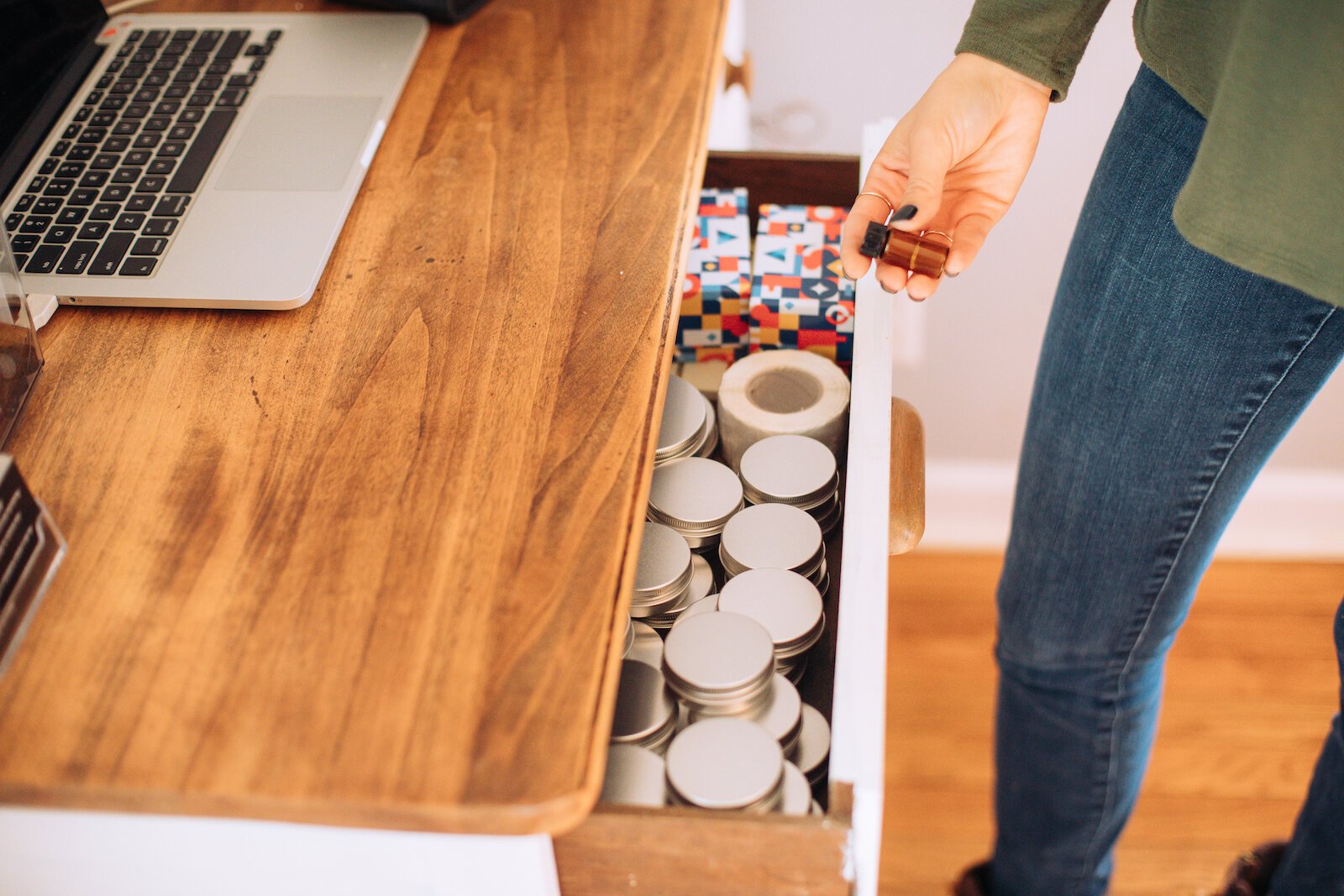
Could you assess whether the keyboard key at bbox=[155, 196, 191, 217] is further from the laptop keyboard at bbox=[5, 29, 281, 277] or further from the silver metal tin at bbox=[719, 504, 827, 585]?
the silver metal tin at bbox=[719, 504, 827, 585]

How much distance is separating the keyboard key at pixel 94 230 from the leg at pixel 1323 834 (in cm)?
87

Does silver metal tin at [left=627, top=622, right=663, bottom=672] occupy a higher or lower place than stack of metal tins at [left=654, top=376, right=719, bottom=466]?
A: lower

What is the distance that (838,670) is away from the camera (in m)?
0.51

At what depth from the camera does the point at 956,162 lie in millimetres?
676

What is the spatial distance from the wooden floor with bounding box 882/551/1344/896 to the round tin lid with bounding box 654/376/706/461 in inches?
23.7

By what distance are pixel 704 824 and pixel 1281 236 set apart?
394 mm

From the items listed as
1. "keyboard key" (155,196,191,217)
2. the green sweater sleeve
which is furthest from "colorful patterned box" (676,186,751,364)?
"keyboard key" (155,196,191,217)

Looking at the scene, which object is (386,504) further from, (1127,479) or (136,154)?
(1127,479)

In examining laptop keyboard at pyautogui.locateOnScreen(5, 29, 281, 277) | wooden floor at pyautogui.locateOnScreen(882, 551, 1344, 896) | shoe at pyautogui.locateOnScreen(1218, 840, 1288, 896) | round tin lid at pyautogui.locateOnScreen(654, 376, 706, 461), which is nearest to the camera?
laptop keyboard at pyautogui.locateOnScreen(5, 29, 281, 277)

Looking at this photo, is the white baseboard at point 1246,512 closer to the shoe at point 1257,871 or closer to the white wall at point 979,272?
the white wall at point 979,272

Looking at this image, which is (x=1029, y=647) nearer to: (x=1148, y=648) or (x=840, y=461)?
(x=1148, y=648)

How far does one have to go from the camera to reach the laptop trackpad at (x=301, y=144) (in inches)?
26.9

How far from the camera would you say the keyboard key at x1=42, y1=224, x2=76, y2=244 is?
645 millimetres

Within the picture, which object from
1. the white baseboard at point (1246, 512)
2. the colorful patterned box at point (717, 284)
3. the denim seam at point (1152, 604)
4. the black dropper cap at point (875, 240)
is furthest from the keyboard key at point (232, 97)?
the white baseboard at point (1246, 512)
